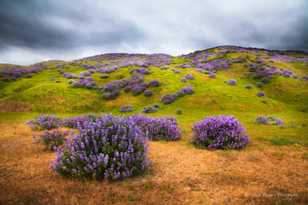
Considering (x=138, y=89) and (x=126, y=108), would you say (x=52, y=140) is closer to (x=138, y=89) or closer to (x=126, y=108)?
(x=126, y=108)

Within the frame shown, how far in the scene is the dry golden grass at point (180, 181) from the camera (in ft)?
13.7

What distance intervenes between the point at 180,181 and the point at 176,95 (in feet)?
56.1

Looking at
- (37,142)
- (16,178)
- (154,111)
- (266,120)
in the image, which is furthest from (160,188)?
(154,111)

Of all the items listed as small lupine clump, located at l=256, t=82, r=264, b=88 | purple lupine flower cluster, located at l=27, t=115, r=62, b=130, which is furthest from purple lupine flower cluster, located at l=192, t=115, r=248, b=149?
small lupine clump, located at l=256, t=82, r=264, b=88

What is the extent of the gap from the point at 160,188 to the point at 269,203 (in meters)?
2.03

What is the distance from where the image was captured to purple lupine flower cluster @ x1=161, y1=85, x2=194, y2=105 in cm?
2104

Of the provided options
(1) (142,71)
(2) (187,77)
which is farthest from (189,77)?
(1) (142,71)

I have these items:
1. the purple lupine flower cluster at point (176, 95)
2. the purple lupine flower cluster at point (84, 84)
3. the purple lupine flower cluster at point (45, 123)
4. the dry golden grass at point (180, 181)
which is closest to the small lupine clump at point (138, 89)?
the purple lupine flower cluster at point (176, 95)

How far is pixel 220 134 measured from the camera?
805 centimetres

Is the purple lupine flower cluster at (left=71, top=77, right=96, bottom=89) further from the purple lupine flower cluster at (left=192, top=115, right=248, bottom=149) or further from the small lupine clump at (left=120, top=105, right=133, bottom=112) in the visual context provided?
the purple lupine flower cluster at (left=192, top=115, right=248, bottom=149)

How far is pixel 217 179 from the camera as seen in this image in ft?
16.9

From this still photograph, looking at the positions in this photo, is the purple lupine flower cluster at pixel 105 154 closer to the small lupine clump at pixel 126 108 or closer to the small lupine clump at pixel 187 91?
the small lupine clump at pixel 126 108

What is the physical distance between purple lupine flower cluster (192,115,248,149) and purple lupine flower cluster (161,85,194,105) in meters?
12.4

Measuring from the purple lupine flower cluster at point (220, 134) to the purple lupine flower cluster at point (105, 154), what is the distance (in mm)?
3195
